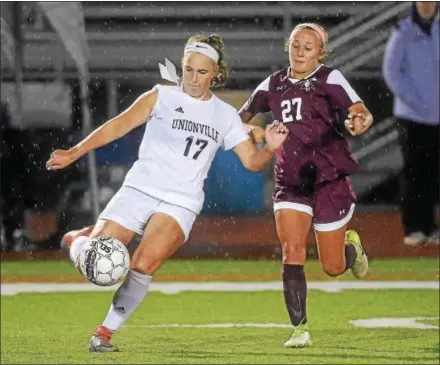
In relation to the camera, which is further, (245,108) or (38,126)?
(38,126)

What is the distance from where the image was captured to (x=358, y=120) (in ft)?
7.87

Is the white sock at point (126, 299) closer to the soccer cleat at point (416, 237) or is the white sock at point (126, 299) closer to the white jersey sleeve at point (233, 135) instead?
the white jersey sleeve at point (233, 135)

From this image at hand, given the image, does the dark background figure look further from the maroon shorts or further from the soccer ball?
the soccer ball

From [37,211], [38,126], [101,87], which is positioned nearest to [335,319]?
[38,126]

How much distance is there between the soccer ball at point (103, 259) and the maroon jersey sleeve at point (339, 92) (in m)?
0.53

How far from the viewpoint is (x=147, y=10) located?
988cm

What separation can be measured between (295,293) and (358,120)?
22.2 inches

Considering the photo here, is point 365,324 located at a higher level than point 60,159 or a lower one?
lower

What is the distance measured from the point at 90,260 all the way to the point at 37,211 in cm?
735

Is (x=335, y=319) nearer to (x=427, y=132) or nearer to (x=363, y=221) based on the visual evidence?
(x=427, y=132)

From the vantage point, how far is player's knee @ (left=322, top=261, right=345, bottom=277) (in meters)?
2.68

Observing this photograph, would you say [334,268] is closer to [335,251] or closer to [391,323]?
[335,251]

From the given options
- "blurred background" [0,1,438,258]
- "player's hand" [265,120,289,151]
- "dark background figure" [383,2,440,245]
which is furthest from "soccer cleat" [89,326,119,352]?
"blurred background" [0,1,438,258]

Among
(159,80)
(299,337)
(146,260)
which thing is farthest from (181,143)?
(159,80)
